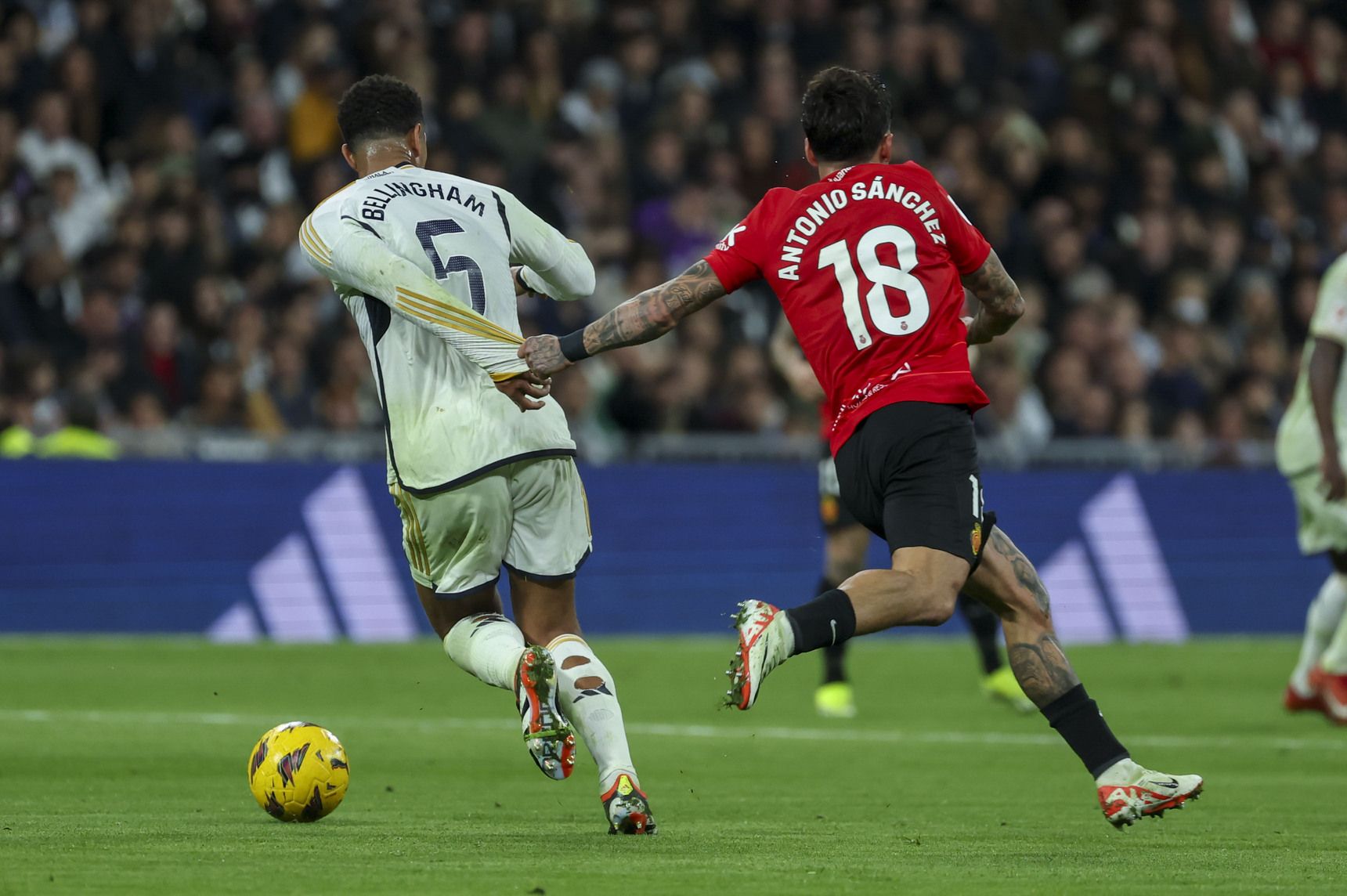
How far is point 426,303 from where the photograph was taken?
6.48 metres

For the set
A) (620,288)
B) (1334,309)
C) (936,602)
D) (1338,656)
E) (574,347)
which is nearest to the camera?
(936,602)

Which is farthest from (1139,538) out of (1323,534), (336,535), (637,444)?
(336,535)

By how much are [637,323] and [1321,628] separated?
6.30 m

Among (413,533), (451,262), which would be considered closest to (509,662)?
(413,533)

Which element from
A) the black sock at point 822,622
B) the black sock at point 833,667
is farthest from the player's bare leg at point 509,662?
the black sock at point 833,667

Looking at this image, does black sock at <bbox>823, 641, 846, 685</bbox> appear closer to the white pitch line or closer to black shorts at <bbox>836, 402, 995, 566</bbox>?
the white pitch line

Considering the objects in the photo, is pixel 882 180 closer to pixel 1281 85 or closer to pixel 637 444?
pixel 637 444

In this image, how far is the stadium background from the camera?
601 inches

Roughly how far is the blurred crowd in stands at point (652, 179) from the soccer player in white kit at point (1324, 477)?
5470 millimetres

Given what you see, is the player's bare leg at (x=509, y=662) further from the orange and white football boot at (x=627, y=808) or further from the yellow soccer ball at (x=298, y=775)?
the yellow soccer ball at (x=298, y=775)

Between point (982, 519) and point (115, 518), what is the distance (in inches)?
393

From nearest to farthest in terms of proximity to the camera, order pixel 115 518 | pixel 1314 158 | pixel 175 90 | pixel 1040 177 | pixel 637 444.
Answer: pixel 115 518 → pixel 637 444 → pixel 175 90 → pixel 1040 177 → pixel 1314 158

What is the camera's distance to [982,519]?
6457 millimetres

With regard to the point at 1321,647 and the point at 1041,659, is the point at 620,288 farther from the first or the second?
the point at 1041,659
